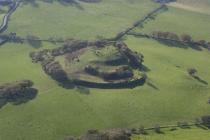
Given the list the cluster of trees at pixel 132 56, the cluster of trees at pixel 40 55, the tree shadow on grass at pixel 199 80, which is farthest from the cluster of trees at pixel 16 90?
the tree shadow on grass at pixel 199 80

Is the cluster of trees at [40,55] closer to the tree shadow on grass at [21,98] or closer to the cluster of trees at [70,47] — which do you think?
the cluster of trees at [70,47]

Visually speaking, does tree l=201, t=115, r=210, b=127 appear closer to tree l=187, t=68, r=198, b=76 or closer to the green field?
the green field

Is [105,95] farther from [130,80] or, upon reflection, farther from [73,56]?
[73,56]

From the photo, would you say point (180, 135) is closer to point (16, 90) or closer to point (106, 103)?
point (106, 103)

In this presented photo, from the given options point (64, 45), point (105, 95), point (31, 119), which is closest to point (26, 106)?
point (31, 119)

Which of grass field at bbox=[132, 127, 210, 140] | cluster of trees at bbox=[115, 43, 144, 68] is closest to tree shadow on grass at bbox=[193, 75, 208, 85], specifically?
cluster of trees at bbox=[115, 43, 144, 68]

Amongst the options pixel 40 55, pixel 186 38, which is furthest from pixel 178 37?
pixel 40 55

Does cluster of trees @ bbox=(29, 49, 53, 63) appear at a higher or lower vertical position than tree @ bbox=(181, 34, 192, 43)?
lower
